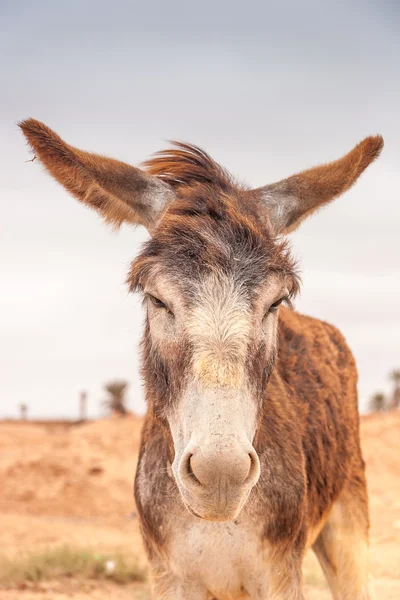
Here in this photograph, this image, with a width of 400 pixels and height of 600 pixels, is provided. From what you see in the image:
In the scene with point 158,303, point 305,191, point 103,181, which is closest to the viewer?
point 158,303

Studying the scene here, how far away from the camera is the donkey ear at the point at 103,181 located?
13.8 ft

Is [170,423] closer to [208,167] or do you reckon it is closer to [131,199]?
[131,199]

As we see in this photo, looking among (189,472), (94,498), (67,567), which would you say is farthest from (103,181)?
(94,498)

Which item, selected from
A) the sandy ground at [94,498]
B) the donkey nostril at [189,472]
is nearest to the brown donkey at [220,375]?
the donkey nostril at [189,472]

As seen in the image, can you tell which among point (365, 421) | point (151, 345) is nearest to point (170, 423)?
point (151, 345)

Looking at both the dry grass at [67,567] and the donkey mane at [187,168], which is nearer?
the donkey mane at [187,168]

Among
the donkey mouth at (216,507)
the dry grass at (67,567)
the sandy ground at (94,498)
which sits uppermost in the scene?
the donkey mouth at (216,507)

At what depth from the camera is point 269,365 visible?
3977 mm

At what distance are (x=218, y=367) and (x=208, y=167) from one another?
5.53 feet

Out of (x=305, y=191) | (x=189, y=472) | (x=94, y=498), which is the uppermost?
(x=305, y=191)

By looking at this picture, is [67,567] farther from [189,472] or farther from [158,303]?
[189,472]

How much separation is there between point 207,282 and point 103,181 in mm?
1007

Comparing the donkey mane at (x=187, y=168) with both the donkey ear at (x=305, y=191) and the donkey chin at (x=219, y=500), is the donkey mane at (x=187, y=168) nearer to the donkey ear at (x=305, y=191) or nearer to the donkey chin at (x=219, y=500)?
the donkey ear at (x=305, y=191)

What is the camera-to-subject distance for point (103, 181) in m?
4.22
